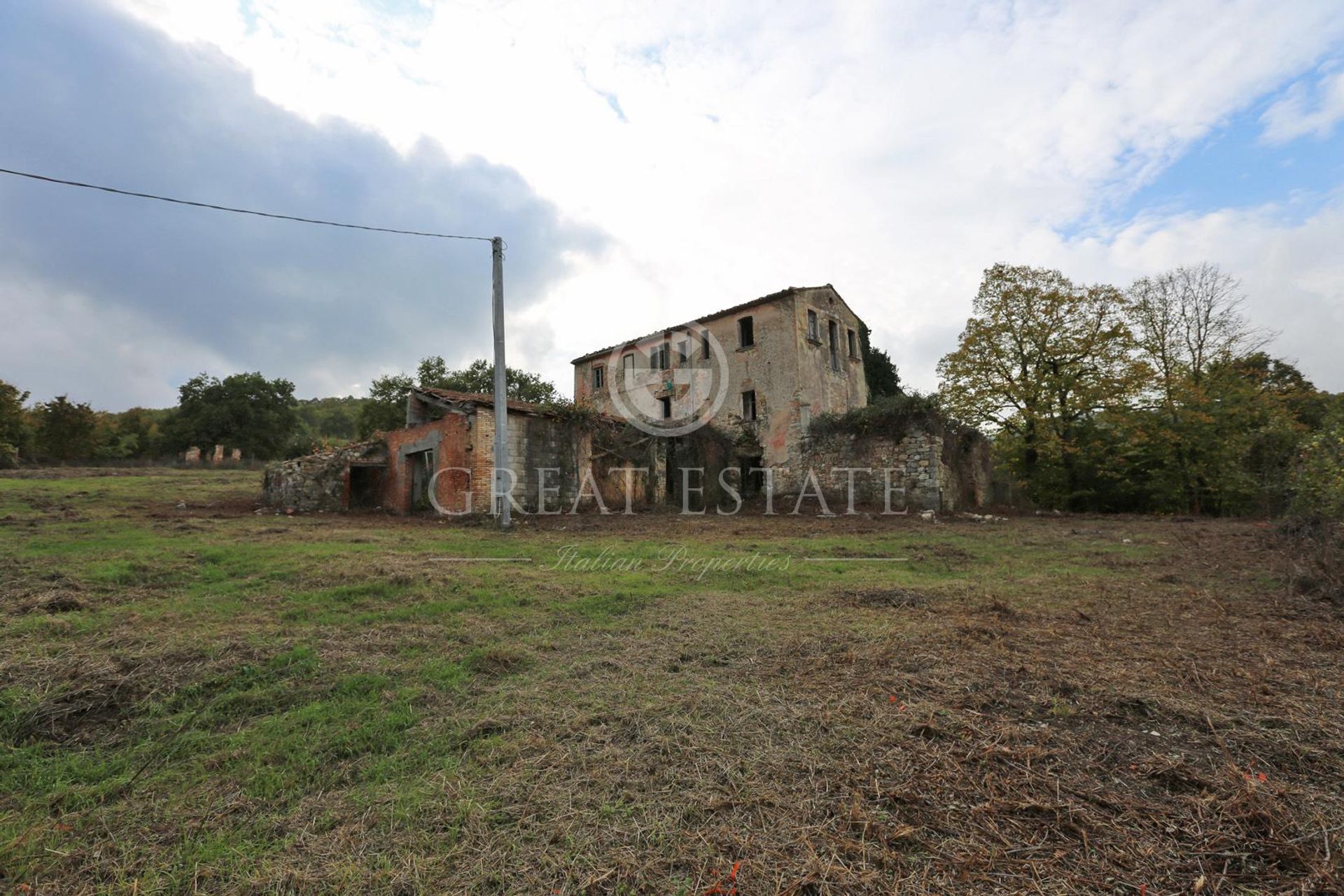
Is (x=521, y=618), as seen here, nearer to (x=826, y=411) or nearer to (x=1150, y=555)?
(x=1150, y=555)

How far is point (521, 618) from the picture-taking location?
4.98 m

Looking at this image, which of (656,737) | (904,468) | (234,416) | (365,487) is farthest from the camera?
(234,416)

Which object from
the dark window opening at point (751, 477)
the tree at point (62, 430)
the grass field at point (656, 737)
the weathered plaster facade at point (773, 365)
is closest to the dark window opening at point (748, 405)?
the weathered plaster facade at point (773, 365)

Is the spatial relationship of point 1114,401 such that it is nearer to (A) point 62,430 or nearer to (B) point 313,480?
(B) point 313,480

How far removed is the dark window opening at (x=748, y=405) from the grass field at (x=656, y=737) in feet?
54.8

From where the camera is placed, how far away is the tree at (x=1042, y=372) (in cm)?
1827

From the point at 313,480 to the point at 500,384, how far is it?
785cm

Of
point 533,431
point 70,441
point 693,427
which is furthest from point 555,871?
point 70,441

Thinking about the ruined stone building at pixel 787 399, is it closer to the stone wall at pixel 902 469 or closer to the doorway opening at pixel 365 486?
the stone wall at pixel 902 469

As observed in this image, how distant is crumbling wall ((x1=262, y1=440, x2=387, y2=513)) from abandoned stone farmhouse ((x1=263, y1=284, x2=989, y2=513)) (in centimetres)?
4

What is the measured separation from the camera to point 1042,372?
1872 centimetres

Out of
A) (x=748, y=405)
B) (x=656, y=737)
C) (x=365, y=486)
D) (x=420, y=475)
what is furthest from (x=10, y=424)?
(x=656, y=737)

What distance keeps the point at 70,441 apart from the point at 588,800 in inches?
1629

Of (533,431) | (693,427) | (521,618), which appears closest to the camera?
(521,618)
